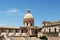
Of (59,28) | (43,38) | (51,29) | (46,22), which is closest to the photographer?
(43,38)

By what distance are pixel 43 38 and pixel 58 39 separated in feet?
12.8

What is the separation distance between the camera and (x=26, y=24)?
158ft

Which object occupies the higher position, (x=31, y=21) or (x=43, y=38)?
(x=31, y=21)

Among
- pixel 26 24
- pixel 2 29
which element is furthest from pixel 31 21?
pixel 2 29

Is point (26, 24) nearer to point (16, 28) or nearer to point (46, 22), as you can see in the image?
point (16, 28)

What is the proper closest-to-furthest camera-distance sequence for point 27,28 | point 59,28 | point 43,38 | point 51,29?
point 43,38 < point 59,28 < point 51,29 < point 27,28

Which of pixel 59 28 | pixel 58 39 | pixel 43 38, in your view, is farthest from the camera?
pixel 59 28

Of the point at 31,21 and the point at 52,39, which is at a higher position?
the point at 31,21

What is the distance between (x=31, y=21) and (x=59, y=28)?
14172 millimetres

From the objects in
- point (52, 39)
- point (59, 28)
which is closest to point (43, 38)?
point (52, 39)

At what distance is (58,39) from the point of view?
28.7 meters

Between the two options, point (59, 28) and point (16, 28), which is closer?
point (59, 28)

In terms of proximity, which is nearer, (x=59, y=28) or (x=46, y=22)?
(x=59, y=28)

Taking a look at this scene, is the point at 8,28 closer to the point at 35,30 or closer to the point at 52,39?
the point at 35,30
